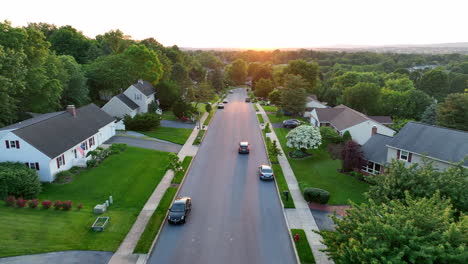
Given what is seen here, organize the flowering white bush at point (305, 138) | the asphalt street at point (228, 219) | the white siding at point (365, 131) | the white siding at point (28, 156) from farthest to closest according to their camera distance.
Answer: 1. the white siding at point (365, 131)
2. the flowering white bush at point (305, 138)
3. the white siding at point (28, 156)
4. the asphalt street at point (228, 219)

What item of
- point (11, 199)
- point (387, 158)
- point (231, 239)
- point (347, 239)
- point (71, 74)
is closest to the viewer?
point (347, 239)

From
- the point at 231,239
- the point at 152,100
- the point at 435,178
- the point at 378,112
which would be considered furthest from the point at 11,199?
the point at 378,112

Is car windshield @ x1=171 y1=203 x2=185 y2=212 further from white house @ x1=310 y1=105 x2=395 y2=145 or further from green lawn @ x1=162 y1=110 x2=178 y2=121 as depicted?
green lawn @ x1=162 y1=110 x2=178 y2=121

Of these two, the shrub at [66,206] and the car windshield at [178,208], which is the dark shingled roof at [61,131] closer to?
the shrub at [66,206]

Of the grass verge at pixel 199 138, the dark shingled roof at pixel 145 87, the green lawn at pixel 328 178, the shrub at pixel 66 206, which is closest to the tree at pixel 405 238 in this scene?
the green lawn at pixel 328 178

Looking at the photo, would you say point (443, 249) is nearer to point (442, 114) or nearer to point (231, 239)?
point (231, 239)
